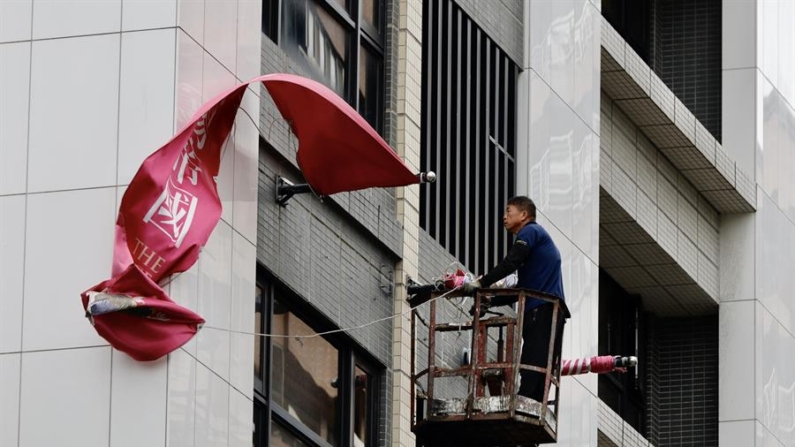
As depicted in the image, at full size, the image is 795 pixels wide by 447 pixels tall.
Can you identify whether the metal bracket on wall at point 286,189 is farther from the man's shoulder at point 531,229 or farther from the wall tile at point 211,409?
the wall tile at point 211,409

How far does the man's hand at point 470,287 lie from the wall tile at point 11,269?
4.06m

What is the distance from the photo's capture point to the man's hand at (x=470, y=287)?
23812 millimetres

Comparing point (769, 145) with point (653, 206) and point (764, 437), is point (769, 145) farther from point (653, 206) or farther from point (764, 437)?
point (764, 437)

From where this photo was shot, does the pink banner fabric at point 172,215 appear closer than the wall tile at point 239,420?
Yes

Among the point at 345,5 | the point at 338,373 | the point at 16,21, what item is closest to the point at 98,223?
the point at 16,21

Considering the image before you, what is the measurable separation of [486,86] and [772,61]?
11.9 metres

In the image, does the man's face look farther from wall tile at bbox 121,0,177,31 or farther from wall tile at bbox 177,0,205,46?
wall tile at bbox 121,0,177,31

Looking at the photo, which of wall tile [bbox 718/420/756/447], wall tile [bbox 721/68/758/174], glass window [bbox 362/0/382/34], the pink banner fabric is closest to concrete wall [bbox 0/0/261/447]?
the pink banner fabric

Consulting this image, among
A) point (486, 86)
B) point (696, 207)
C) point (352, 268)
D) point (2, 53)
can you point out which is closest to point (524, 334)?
point (352, 268)

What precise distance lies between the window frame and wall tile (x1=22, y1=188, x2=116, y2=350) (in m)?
2.92

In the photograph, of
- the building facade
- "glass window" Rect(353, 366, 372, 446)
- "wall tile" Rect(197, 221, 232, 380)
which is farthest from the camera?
"glass window" Rect(353, 366, 372, 446)

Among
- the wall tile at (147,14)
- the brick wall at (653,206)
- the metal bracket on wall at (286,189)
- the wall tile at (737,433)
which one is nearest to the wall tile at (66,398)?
the wall tile at (147,14)

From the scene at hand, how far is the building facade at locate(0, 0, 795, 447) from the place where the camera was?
73.0 ft

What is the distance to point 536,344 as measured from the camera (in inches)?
957
